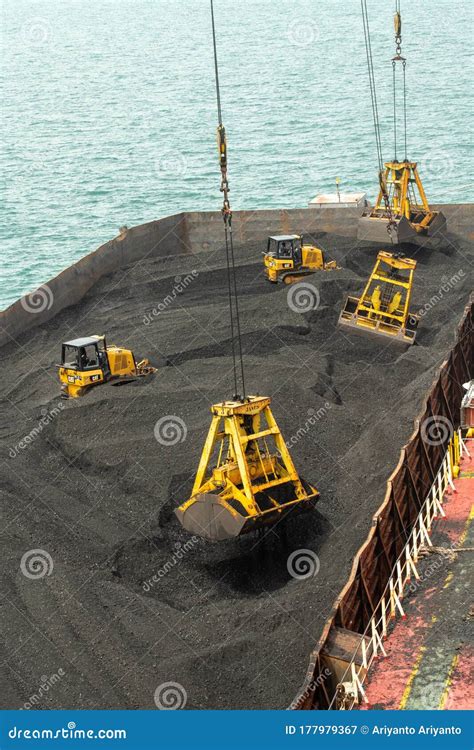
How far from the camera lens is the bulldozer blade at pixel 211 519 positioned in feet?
62.8

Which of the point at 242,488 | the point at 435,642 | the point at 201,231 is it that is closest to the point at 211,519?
the point at 242,488

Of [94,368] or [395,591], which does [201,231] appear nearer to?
[94,368]

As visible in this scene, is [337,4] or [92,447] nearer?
[92,447]

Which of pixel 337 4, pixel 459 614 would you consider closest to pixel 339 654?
pixel 459 614

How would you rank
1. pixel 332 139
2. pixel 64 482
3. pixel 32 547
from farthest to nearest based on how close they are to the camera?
pixel 332 139 → pixel 64 482 → pixel 32 547

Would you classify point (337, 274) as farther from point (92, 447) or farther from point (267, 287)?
point (92, 447)

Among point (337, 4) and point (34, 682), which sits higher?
point (337, 4)

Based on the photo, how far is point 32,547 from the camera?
2095 centimetres

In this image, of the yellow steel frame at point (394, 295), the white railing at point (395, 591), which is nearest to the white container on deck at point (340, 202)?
the yellow steel frame at point (394, 295)

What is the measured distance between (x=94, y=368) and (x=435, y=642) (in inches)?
641

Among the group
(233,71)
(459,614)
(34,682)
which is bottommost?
(34,682)

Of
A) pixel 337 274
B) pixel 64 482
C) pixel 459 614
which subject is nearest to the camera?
pixel 459 614

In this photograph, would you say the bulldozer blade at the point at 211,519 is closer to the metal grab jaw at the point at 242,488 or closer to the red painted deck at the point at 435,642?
the metal grab jaw at the point at 242,488

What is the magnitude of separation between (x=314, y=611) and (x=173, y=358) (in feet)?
49.8
